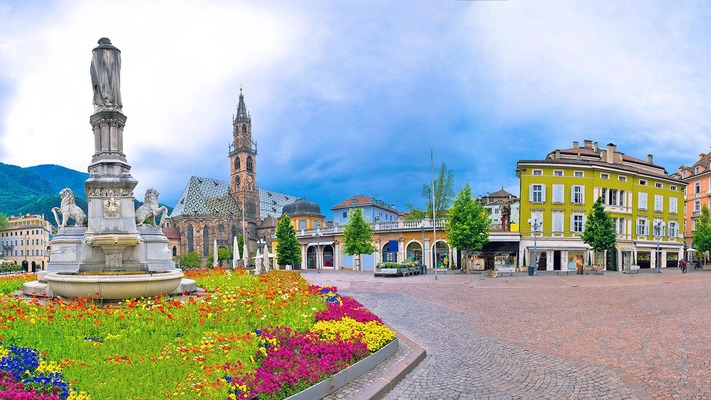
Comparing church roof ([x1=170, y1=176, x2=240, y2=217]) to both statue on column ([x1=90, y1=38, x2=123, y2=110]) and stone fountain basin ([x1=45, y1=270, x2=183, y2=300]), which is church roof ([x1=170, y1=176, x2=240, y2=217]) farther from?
stone fountain basin ([x1=45, y1=270, x2=183, y2=300])

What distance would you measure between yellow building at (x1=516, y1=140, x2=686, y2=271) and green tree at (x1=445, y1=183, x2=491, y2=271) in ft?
16.7

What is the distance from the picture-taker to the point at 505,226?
47.7 metres

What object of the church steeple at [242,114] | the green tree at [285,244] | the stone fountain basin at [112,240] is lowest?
the green tree at [285,244]

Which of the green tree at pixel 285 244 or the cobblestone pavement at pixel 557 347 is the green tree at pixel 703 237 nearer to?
the cobblestone pavement at pixel 557 347

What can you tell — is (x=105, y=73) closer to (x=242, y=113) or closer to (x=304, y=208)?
(x=304, y=208)

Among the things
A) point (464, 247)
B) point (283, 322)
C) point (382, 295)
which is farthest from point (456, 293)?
point (464, 247)

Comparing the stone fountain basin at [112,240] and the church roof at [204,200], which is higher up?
the church roof at [204,200]

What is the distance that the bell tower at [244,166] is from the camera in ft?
346

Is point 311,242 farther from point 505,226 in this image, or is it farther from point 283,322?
point 283,322

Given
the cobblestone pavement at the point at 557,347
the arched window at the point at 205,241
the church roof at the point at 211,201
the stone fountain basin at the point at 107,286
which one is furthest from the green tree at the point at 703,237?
the church roof at the point at 211,201

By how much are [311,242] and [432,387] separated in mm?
48595

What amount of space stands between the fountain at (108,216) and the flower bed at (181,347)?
412 cm

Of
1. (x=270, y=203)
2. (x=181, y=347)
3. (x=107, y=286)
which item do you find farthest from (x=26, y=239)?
(x=181, y=347)

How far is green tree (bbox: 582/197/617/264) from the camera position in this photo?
36594mm
